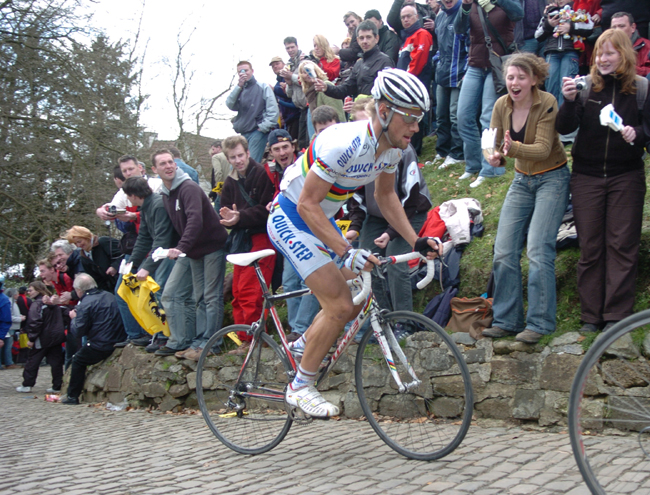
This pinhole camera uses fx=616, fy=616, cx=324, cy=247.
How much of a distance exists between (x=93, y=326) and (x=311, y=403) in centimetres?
632

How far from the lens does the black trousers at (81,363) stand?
9617 mm

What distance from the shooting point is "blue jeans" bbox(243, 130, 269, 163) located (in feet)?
34.4

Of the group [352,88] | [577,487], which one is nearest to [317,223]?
[577,487]

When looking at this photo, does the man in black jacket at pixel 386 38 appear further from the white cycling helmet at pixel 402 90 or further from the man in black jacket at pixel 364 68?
the white cycling helmet at pixel 402 90

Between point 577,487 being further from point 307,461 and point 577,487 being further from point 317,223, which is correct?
point 317,223

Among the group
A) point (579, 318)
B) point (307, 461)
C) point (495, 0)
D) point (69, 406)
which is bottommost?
point (69, 406)

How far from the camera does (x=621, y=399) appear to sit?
3293 mm

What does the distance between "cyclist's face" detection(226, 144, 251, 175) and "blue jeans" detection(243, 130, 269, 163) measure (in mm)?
2777

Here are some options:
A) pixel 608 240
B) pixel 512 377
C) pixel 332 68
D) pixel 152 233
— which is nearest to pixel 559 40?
pixel 332 68

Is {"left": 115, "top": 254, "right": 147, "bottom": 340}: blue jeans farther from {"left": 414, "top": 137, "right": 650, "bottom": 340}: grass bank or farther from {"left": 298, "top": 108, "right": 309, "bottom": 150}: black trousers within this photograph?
{"left": 414, "top": 137, "right": 650, "bottom": 340}: grass bank

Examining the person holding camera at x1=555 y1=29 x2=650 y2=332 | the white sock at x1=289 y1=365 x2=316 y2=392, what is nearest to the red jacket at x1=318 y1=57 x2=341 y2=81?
the person holding camera at x1=555 y1=29 x2=650 y2=332

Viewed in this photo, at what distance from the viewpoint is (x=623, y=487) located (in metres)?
2.87

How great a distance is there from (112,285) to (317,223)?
23.3 feet

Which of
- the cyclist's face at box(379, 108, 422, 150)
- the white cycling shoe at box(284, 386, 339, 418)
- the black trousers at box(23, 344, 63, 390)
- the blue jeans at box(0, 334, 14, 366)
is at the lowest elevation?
the blue jeans at box(0, 334, 14, 366)
